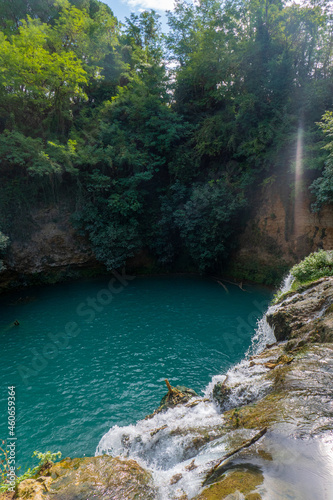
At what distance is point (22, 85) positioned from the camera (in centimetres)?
1562

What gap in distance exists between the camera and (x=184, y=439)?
4695 mm

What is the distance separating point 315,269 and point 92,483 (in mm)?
8547

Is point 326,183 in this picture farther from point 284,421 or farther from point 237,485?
point 237,485

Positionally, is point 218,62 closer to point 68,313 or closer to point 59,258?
point 59,258

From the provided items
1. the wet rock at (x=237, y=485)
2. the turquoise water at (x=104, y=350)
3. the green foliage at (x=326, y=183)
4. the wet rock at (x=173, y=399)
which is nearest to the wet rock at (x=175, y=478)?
the wet rock at (x=237, y=485)

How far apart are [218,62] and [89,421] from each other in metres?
20.7

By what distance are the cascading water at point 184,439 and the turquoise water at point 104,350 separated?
1.57 metres

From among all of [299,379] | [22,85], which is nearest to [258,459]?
[299,379]

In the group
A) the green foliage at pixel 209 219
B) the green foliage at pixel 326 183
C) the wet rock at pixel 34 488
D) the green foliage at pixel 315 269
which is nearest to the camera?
the wet rock at pixel 34 488

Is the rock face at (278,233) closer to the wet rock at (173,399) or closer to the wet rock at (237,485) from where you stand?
the wet rock at (173,399)

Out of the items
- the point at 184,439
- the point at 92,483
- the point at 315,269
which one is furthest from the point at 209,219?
the point at 92,483

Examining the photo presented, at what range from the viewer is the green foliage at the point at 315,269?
8625 mm

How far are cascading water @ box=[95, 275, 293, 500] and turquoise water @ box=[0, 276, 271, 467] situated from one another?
157 cm

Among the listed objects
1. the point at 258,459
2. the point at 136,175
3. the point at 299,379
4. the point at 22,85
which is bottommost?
the point at 258,459
